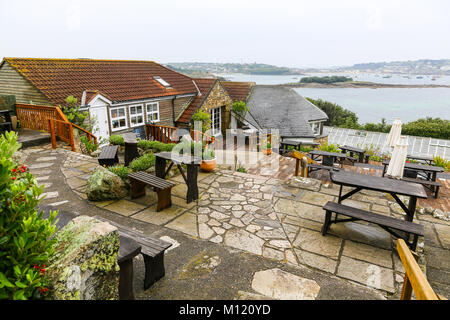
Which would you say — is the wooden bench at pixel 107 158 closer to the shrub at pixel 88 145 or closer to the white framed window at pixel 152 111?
the shrub at pixel 88 145

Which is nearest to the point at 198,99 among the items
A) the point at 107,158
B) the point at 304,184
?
the point at 107,158

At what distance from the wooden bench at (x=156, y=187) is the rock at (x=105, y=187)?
264 millimetres

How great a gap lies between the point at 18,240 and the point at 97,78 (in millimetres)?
13420

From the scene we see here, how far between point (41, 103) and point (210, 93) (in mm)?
9286

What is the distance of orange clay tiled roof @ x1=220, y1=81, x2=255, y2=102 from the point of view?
70.9 feet

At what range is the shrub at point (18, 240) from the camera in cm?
170

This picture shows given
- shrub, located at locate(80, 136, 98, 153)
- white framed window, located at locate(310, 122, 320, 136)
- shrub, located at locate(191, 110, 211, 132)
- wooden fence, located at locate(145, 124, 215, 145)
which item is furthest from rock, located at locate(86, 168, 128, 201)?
white framed window, located at locate(310, 122, 320, 136)

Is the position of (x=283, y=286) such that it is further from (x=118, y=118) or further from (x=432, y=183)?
(x=118, y=118)

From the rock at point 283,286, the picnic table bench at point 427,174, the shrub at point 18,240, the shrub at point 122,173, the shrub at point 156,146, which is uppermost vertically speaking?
the shrub at point 18,240

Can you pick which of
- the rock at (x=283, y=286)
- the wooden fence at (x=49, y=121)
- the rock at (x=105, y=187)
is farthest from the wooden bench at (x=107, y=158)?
the rock at (x=283, y=286)

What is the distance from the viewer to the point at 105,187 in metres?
5.71
